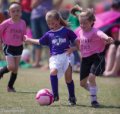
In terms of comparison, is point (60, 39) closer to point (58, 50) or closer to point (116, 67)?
point (58, 50)

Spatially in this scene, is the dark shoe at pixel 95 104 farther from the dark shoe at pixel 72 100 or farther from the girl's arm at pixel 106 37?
the girl's arm at pixel 106 37

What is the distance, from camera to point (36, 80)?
45.1 ft

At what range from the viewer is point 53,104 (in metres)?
10.2

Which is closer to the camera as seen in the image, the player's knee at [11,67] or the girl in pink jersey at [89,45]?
the girl in pink jersey at [89,45]

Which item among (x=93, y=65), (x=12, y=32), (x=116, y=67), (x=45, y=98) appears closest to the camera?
(x=45, y=98)

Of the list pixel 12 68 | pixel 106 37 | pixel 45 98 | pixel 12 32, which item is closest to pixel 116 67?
pixel 12 68

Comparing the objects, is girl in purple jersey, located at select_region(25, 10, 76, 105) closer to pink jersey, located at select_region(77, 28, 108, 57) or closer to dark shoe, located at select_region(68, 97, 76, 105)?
dark shoe, located at select_region(68, 97, 76, 105)

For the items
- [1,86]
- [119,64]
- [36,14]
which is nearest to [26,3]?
[36,14]

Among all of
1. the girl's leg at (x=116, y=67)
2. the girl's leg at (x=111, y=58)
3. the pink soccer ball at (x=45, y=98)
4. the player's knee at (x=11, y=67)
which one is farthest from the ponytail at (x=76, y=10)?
the girl's leg at (x=111, y=58)

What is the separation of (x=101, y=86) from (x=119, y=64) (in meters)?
2.15

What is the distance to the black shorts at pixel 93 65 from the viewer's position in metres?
10.2

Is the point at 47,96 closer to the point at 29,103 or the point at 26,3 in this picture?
the point at 29,103

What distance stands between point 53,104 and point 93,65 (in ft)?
2.91

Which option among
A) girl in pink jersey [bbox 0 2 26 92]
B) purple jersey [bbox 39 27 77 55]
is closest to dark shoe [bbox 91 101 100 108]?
purple jersey [bbox 39 27 77 55]
